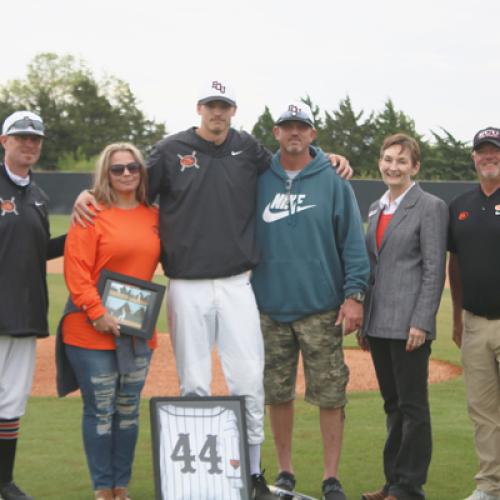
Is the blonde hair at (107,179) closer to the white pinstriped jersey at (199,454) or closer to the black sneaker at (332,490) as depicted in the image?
the white pinstriped jersey at (199,454)

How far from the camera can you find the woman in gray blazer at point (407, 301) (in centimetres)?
555

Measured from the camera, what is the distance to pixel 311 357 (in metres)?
5.73

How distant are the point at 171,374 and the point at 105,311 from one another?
527 centimetres

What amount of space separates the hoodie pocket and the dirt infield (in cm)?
388

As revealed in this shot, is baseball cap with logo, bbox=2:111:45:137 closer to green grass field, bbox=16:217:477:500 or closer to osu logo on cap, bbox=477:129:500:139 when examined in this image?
green grass field, bbox=16:217:477:500

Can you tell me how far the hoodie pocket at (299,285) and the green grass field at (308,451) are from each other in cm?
116

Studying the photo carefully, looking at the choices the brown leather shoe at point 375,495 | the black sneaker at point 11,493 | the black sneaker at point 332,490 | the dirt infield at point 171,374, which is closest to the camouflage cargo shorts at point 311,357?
the black sneaker at point 332,490

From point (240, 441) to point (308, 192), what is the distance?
150 cm

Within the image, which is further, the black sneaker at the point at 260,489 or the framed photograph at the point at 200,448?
the black sneaker at the point at 260,489

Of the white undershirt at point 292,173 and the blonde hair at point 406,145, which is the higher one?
the blonde hair at point 406,145

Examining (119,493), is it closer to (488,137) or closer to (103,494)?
(103,494)

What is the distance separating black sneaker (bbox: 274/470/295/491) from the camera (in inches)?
229

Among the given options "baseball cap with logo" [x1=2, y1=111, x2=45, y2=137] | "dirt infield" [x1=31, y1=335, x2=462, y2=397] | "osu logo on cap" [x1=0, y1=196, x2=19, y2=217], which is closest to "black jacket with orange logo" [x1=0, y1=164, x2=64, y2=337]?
"osu logo on cap" [x1=0, y1=196, x2=19, y2=217]

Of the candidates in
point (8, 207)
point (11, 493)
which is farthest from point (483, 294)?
point (11, 493)
